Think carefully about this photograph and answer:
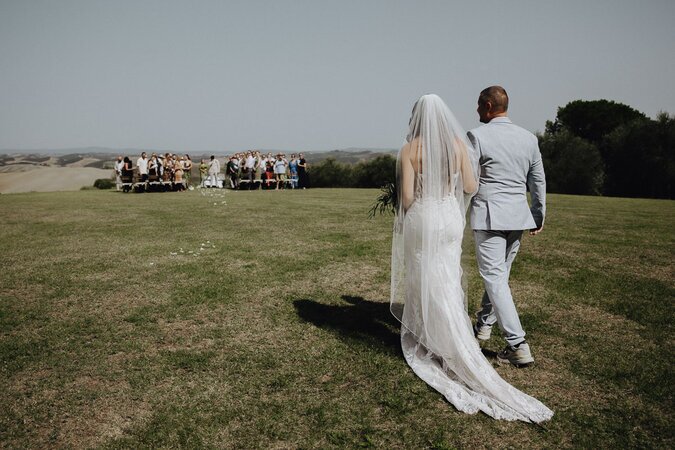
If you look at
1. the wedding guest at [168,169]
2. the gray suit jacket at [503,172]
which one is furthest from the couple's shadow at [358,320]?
the wedding guest at [168,169]

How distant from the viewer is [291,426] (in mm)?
3471

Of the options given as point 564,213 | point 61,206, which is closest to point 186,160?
point 61,206

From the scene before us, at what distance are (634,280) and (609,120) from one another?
5788cm

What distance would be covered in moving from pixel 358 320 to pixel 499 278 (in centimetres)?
205

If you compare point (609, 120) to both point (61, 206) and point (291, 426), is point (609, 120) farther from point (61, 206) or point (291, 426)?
point (291, 426)

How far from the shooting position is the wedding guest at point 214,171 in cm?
3168

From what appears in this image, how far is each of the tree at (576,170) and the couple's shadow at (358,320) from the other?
41215mm

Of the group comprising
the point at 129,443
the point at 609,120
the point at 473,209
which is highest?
the point at 609,120

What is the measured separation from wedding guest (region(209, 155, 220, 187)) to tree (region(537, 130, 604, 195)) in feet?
102

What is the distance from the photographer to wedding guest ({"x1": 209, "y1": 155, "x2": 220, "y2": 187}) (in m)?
31.7

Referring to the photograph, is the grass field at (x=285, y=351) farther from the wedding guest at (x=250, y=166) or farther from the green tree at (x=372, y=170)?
the green tree at (x=372, y=170)

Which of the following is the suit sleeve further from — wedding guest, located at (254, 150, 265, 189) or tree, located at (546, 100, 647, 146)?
tree, located at (546, 100, 647, 146)

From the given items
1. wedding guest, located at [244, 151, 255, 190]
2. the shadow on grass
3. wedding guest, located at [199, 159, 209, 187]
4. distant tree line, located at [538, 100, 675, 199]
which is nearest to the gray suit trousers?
the shadow on grass

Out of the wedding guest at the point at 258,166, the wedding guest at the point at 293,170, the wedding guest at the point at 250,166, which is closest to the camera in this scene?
the wedding guest at the point at 250,166
